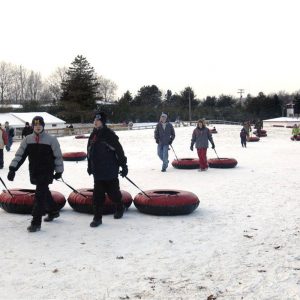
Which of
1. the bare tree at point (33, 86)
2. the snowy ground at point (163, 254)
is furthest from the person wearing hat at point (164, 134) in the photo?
the bare tree at point (33, 86)

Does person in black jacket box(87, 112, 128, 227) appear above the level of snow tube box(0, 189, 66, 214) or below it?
above

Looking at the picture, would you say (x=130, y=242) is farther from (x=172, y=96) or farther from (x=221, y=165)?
(x=172, y=96)

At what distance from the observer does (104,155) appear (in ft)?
21.2

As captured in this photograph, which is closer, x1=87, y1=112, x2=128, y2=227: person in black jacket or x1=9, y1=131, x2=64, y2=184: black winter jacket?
x1=9, y1=131, x2=64, y2=184: black winter jacket

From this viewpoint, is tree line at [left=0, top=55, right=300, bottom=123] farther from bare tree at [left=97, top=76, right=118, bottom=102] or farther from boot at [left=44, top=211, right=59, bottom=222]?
boot at [left=44, top=211, right=59, bottom=222]

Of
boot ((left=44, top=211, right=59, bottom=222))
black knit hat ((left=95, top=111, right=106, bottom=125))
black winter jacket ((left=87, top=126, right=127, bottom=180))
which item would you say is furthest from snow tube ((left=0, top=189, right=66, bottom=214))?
black knit hat ((left=95, top=111, right=106, bottom=125))

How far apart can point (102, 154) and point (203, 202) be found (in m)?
2.77

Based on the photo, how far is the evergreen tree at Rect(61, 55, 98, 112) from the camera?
68125 millimetres

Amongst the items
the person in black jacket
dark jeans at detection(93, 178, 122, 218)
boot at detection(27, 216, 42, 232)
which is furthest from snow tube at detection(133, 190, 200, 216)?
boot at detection(27, 216, 42, 232)

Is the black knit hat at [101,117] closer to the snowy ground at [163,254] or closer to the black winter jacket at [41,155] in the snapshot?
the black winter jacket at [41,155]

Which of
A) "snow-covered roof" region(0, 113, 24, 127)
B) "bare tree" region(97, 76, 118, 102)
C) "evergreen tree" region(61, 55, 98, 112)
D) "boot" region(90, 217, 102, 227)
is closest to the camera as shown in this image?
"boot" region(90, 217, 102, 227)

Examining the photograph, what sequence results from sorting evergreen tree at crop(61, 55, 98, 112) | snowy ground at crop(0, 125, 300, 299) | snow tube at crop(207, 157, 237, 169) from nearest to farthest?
1. snowy ground at crop(0, 125, 300, 299)
2. snow tube at crop(207, 157, 237, 169)
3. evergreen tree at crop(61, 55, 98, 112)

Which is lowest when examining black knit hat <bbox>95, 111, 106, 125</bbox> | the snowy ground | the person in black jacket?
the snowy ground

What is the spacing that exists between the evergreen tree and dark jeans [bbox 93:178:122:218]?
61507 millimetres
